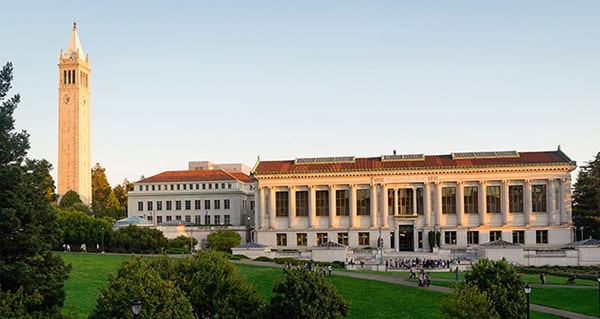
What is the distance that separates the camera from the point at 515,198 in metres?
99.2

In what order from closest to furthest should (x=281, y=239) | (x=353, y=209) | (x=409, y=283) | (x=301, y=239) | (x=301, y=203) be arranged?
(x=409, y=283) < (x=353, y=209) < (x=301, y=239) < (x=281, y=239) < (x=301, y=203)

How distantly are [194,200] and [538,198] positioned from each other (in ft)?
195

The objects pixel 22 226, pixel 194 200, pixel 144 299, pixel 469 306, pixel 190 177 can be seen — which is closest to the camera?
pixel 144 299

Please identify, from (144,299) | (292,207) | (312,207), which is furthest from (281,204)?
(144,299)

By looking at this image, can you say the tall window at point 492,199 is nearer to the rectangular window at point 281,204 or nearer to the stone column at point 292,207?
the stone column at point 292,207

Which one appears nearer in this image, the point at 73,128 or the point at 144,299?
the point at 144,299

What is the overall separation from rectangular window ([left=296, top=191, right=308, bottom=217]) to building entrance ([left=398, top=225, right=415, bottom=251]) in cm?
1362

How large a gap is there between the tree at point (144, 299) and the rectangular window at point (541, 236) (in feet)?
244

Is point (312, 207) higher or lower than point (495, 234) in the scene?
higher

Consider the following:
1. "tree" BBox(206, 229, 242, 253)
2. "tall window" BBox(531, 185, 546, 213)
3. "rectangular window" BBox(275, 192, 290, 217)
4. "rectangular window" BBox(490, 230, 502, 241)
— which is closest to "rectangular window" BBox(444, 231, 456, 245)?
"rectangular window" BBox(490, 230, 502, 241)

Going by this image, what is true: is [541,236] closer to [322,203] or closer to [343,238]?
[343,238]

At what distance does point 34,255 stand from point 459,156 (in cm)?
7715

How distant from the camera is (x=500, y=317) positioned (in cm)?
3859

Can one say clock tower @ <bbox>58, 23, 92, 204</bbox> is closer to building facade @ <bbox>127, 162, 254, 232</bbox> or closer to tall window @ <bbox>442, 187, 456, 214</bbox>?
building facade @ <bbox>127, 162, 254, 232</bbox>
